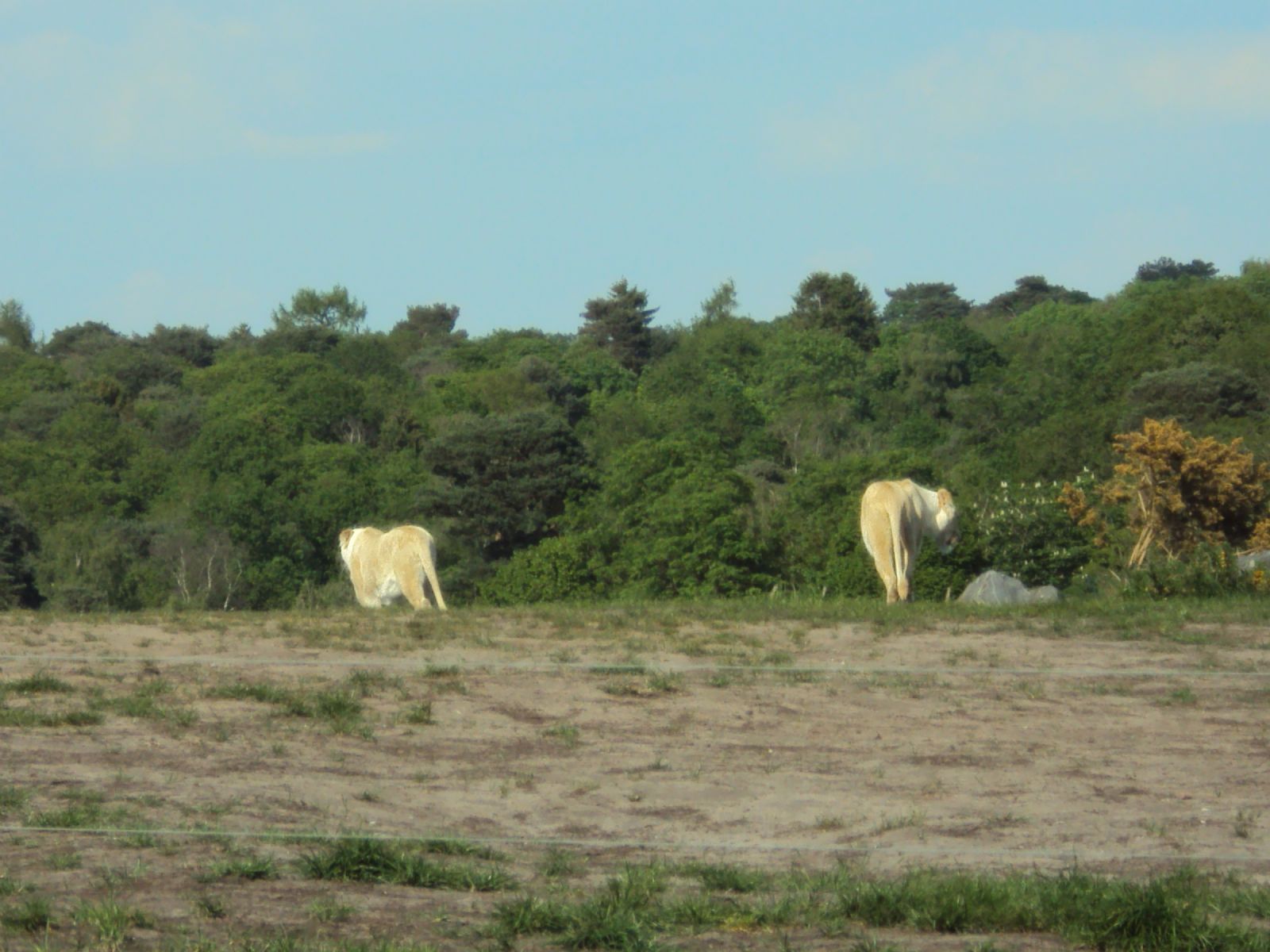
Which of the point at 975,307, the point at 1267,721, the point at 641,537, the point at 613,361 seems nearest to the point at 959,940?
the point at 1267,721

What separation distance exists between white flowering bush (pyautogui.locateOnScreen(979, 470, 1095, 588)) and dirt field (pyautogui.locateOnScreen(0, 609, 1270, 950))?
20.0m

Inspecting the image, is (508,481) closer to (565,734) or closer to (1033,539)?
(1033,539)

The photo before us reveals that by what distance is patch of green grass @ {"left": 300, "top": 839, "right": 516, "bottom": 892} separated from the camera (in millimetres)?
7523

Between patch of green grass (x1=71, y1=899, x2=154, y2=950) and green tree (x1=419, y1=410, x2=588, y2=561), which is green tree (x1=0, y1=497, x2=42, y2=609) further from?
patch of green grass (x1=71, y1=899, x2=154, y2=950)

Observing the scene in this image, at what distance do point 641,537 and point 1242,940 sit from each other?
44.8 m

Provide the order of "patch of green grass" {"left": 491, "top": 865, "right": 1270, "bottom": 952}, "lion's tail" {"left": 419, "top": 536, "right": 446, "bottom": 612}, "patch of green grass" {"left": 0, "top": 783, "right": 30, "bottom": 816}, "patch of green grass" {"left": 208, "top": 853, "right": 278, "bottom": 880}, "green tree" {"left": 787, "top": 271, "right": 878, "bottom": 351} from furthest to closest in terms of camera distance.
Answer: "green tree" {"left": 787, "top": 271, "right": 878, "bottom": 351}, "lion's tail" {"left": 419, "top": 536, "right": 446, "bottom": 612}, "patch of green grass" {"left": 0, "top": 783, "right": 30, "bottom": 816}, "patch of green grass" {"left": 208, "top": 853, "right": 278, "bottom": 880}, "patch of green grass" {"left": 491, "top": 865, "right": 1270, "bottom": 952}

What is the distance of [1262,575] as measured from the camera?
19.0 meters

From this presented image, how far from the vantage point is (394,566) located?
64.4 feet

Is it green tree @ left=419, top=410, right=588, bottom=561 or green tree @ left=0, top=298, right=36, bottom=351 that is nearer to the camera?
green tree @ left=419, top=410, right=588, bottom=561

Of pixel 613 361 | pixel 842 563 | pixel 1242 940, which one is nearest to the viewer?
pixel 1242 940

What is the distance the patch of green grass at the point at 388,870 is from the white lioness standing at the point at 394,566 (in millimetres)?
11197

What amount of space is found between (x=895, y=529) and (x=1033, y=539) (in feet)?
57.1

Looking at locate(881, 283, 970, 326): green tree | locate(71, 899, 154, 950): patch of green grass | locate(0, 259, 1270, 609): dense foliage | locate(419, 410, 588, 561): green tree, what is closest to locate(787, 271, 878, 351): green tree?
locate(0, 259, 1270, 609): dense foliage

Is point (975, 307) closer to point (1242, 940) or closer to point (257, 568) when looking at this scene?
point (257, 568)
